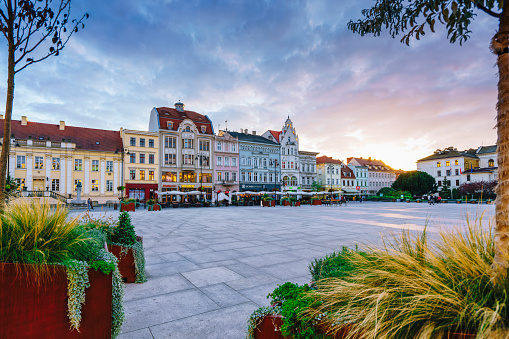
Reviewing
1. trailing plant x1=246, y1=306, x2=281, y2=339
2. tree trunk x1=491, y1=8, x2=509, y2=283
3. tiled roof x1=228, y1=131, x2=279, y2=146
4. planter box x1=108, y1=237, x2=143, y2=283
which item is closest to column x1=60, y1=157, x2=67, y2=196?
tiled roof x1=228, y1=131, x2=279, y2=146

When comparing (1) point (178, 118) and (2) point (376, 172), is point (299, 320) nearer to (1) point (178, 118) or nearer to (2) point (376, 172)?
(1) point (178, 118)

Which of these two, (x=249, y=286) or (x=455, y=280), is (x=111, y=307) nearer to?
(x=249, y=286)

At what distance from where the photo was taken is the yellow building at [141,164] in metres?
43.3

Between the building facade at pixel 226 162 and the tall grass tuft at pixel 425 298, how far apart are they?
48.9m

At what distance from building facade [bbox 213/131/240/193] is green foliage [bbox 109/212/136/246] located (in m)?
45.5

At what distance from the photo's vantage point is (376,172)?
93812 mm

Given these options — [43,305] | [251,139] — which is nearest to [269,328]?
[43,305]

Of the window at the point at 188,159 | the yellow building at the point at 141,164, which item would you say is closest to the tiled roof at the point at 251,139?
the window at the point at 188,159

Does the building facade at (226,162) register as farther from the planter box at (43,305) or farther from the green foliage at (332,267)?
the planter box at (43,305)

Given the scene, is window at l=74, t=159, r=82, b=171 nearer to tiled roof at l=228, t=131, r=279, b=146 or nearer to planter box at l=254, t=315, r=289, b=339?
tiled roof at l=228, t=131, r=279, b=146

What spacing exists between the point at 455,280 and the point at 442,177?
9144 centimetres

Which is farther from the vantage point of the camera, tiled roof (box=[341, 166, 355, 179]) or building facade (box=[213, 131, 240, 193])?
tiled roof (box=[341, 166, 355, 179])

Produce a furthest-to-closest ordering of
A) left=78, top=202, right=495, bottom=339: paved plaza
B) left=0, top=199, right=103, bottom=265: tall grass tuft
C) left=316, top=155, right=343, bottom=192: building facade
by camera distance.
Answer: left=316, top=155, right=343, bottom=192: building facade → left=78, top=202, right=495, bottom=339: paved plaza → left=0, top=199, right=103, bottom=265: tall grass tuft

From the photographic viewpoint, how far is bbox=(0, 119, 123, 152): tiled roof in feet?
129
